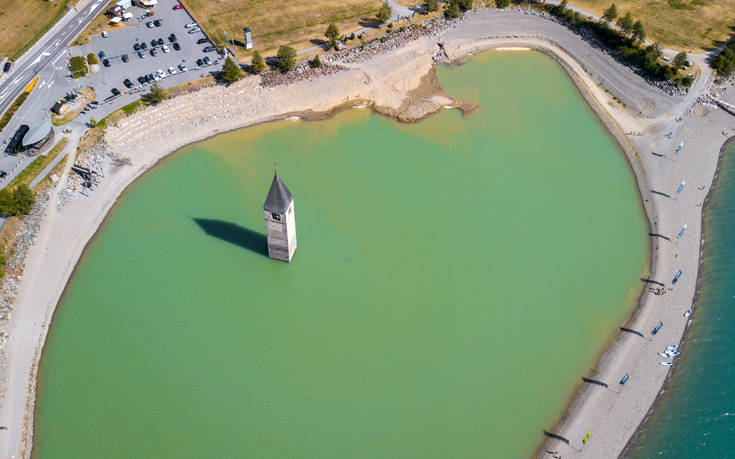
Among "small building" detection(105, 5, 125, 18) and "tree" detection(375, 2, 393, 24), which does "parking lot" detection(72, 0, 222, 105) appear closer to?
"small building" detection(105, 5, 125, 18)

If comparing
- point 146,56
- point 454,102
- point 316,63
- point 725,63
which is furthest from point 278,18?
point 725,63

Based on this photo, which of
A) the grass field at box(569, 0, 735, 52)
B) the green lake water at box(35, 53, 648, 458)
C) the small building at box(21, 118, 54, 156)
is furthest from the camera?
the grass field at box(569, 0, 735, 52)

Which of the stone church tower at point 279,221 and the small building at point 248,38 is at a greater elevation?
the small building at point 248,38

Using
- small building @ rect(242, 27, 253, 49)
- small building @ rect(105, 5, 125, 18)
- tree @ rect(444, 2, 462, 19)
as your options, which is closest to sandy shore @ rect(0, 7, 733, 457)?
tree @ rect(444, 2, 462, 19)

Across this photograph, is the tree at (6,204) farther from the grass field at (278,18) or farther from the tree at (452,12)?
the tree at (452,12)

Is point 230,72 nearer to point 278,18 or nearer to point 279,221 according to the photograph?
point 278,18

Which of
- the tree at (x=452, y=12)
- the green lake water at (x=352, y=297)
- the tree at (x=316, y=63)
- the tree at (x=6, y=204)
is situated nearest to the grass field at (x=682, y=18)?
the tree at (x=452, y=12)
